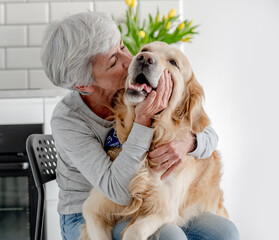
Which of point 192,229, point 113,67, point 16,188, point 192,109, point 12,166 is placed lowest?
point 16,188

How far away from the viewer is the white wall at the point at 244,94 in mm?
2766

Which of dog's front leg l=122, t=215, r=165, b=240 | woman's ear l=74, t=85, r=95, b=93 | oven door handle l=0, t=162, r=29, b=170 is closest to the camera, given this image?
dog's front leg l=122, t=215, r=165, b=240

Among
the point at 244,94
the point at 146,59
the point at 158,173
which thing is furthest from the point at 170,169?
the point at 244,94

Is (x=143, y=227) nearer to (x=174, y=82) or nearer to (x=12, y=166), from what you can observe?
(x=174, y=82)

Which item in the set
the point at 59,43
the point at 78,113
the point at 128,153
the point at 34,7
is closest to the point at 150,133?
the point at 128,153

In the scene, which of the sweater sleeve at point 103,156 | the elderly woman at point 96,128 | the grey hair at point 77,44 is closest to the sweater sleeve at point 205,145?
the elderly woman at point 96,128

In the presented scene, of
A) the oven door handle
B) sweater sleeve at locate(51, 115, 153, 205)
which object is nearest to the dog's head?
sweater sleeve at locate(51, 115, 153, 205)

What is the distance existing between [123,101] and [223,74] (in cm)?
158

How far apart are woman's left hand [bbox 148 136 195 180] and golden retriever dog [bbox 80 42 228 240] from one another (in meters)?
0.02

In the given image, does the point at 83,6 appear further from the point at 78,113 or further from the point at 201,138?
the point at 201,138

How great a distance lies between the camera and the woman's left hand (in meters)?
1.48

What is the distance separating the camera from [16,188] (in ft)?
7.25

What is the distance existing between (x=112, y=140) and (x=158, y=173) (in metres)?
0.21

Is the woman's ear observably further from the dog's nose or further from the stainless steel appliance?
the stainless steel appliance
